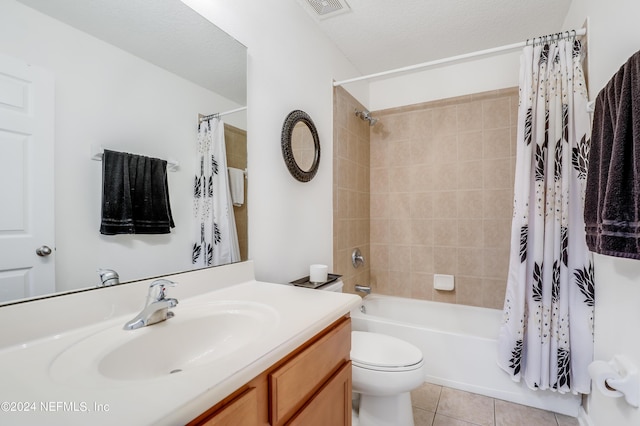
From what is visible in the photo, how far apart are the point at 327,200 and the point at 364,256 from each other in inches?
33.3

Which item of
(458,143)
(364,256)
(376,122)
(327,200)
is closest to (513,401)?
(364,256)

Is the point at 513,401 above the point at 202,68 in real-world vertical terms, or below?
below

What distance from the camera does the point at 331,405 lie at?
0.92 meters

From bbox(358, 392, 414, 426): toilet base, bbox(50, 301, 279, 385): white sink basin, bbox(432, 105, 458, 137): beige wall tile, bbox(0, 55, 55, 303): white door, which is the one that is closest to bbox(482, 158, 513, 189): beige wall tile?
bbox(432, 105, 458, 137): beige wall tile

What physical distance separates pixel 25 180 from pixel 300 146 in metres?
1.26

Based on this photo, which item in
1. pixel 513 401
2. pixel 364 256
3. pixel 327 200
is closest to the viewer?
pixel 513 401

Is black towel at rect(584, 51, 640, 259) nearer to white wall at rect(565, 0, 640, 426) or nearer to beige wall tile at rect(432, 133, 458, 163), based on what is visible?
white wall at rect(565, 0, 640, 426)

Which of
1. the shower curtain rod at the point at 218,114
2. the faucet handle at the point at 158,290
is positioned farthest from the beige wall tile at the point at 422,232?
the faucet handle at the point at 158,290

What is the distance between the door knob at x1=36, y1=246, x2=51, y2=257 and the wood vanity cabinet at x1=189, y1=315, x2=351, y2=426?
61 centimetres

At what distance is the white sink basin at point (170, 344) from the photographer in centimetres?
62

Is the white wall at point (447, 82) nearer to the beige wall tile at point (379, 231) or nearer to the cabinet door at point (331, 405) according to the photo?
the beige wall tile at point (379, 231)

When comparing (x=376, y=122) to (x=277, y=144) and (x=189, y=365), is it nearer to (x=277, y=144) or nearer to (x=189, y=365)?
(x=277, y=144)

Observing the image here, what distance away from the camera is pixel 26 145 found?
0.71m

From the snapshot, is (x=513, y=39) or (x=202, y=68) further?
(x=513, y=39)
